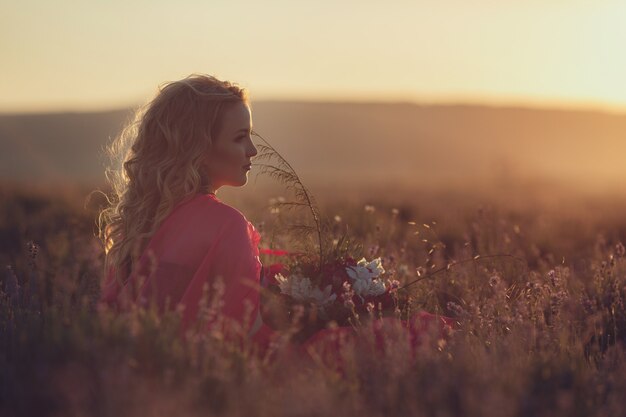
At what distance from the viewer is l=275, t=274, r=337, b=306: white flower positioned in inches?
157

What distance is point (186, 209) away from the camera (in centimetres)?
410

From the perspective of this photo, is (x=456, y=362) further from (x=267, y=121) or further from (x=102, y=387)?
(x=267, y=121)

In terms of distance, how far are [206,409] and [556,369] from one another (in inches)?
57.1

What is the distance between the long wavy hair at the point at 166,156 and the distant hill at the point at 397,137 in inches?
3281

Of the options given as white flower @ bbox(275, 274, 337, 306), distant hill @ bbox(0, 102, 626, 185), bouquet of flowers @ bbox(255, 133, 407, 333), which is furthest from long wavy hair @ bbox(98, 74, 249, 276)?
distant hill @ bbox(0, 102, 626, 185)


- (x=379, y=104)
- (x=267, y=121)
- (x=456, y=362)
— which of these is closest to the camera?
(x=456, y=362)

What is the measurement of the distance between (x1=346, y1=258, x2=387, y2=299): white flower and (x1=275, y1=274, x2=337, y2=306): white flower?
0.43ft

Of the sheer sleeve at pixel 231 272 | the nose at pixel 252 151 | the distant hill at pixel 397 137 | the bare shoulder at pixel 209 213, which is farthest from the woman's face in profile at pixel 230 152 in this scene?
the distant hill at pixel 397 137

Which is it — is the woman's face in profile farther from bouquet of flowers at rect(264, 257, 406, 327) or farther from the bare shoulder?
bouquet of flowers at rect(264, 257, 406, 327)

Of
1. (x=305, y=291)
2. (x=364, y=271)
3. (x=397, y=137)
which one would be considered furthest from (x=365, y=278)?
(x=397, y=137)

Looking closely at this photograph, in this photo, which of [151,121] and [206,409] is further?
[151,121]

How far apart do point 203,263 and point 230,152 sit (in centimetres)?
70

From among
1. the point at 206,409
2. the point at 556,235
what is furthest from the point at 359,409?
the point at 556,235

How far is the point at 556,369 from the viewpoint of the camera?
3.33m
